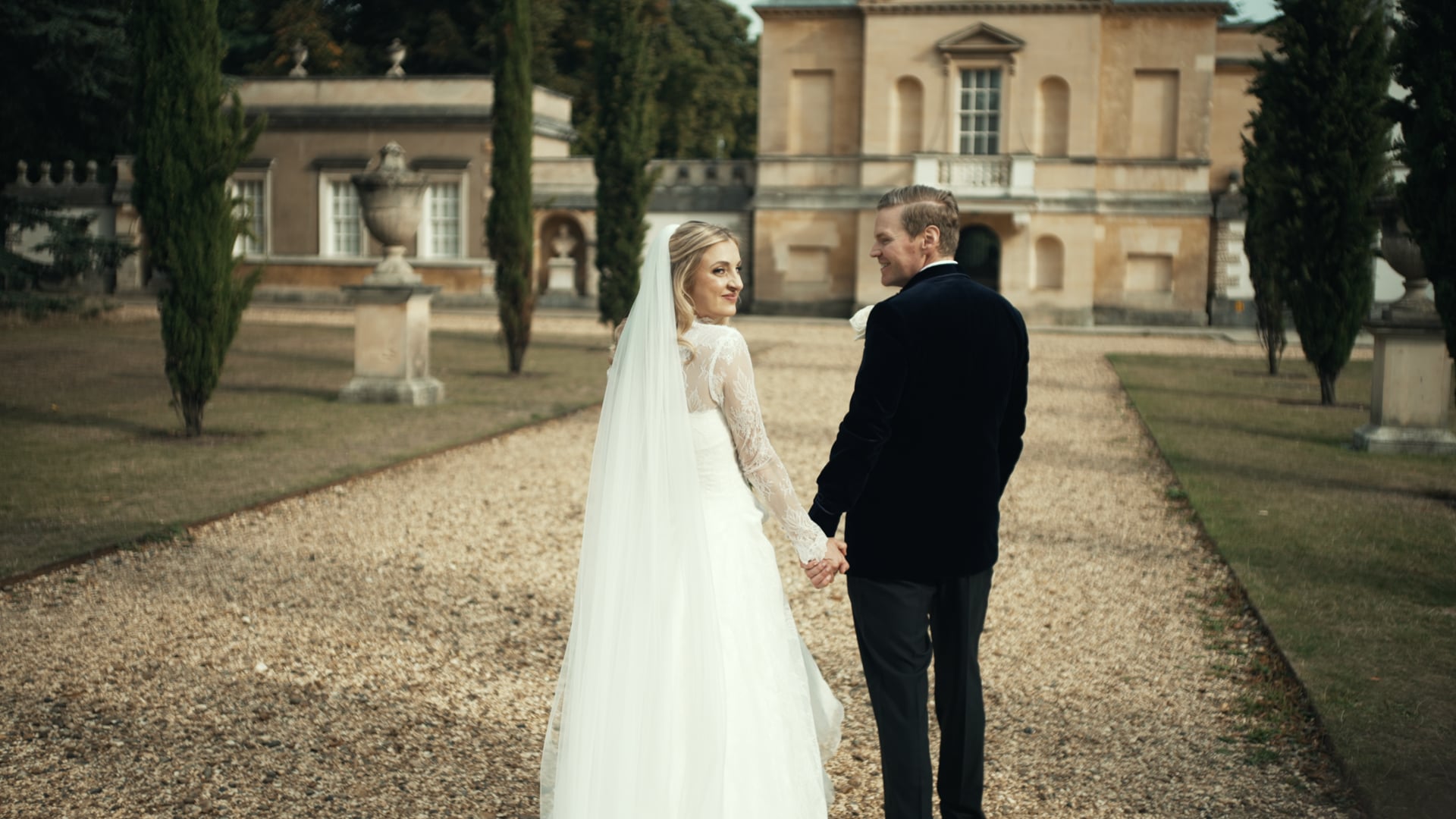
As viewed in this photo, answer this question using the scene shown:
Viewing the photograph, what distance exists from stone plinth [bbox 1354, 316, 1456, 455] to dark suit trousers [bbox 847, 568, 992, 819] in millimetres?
9186

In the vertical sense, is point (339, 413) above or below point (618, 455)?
below

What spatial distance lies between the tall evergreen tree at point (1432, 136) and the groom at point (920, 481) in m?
6.21

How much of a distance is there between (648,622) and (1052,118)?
98.7ft

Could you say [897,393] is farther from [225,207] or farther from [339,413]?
[339,413]

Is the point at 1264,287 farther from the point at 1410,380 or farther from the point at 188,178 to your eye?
the point at 188,178

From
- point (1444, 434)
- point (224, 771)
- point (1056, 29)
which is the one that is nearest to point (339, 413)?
point (224, 771)

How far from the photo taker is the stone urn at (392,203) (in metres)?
14.2

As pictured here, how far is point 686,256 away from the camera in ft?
11.7

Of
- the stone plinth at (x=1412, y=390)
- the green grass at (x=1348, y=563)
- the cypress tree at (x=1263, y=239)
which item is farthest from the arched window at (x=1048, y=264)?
the stone plinth at (x=1412, y=390)

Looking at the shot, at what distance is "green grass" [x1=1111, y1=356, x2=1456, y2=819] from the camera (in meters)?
4.47

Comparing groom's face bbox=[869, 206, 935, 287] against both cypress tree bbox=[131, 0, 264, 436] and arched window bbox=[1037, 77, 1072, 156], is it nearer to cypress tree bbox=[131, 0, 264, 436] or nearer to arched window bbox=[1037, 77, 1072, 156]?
cypress tree bbox=[131, 0, 264, 436]

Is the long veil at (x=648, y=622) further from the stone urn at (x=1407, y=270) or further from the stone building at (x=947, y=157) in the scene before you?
the stone building at (x=947, y=157)

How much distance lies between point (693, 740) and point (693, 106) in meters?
39.7

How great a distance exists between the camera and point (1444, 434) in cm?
1138
